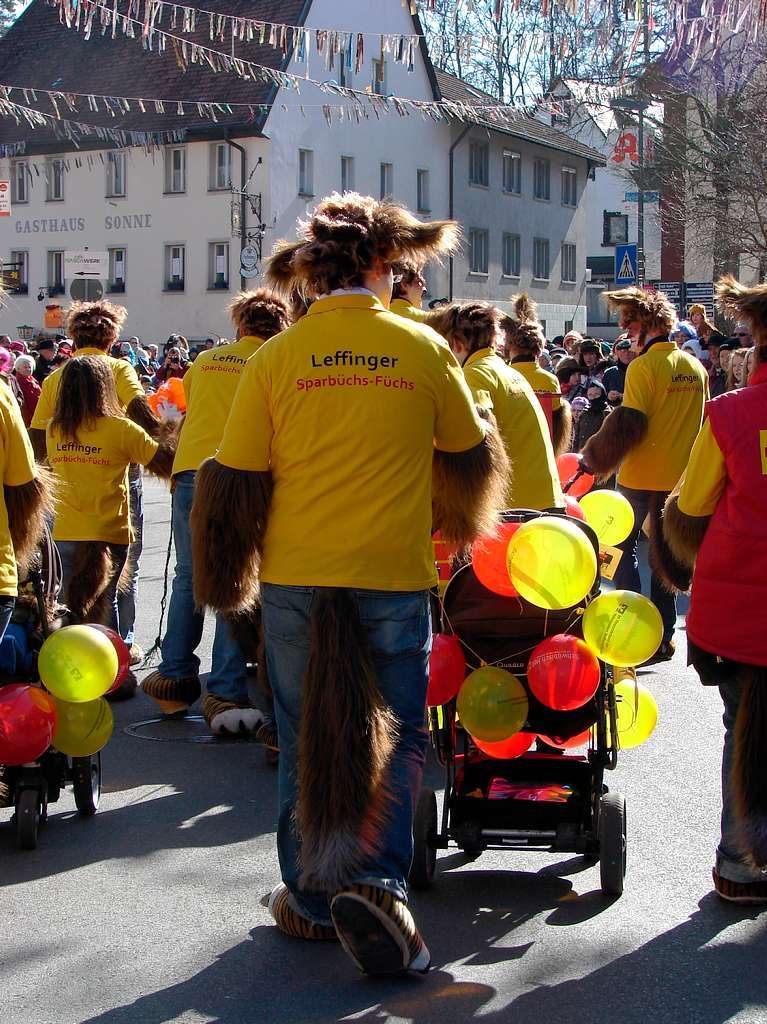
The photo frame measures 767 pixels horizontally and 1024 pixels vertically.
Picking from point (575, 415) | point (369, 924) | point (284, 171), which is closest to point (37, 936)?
point (369, 924)

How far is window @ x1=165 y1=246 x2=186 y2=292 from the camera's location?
44.5 meters

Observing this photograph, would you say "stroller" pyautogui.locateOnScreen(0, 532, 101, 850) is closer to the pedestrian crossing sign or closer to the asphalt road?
the asphalt road

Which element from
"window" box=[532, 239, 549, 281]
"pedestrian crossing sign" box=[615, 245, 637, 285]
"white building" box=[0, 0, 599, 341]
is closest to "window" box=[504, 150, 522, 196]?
"white building" box=[0, 0, 599, 341]

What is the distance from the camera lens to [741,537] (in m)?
4.47

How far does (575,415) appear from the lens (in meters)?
16.1

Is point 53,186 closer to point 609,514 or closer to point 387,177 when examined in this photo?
point 387,177

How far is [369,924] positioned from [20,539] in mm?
1962

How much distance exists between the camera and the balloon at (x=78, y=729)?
5.30 m

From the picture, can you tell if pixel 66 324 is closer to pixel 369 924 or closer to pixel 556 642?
pixel 556 642

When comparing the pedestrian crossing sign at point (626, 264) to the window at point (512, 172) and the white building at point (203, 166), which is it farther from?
the window at point (512, 172)

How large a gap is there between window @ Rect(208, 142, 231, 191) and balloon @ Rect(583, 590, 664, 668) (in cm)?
3953

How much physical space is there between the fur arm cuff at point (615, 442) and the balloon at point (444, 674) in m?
3.93

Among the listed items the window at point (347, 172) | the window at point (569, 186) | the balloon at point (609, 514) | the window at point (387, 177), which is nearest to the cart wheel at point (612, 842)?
the balloon at point (609, 514)

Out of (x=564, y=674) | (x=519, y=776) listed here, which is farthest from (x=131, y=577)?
(x=564, y=674)
